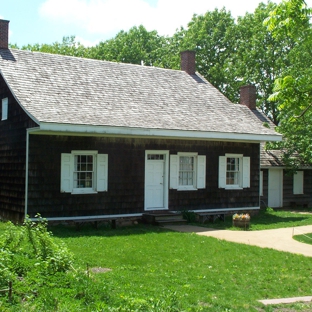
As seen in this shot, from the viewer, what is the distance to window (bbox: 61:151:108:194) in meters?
15.8

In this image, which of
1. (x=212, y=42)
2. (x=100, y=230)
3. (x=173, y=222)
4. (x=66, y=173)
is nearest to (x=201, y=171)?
(x=173, y=222)

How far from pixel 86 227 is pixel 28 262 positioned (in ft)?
26.4

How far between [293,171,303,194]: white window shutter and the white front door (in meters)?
1.03

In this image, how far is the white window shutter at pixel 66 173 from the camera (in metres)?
15.7

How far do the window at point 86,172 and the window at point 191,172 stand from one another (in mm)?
3137

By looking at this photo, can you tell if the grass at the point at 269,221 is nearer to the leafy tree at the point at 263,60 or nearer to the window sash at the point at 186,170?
the window sash at the point at 186,170

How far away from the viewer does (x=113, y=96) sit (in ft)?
60.2

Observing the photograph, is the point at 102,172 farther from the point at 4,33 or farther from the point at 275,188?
the point at 275,188

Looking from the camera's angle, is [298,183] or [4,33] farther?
[298,183]

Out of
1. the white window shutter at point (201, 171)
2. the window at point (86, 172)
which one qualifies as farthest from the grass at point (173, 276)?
the white window shutter at point (201, 171)

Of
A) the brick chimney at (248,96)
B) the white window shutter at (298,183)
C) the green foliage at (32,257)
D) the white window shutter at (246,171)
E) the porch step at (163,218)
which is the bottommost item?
the porch step at (163,218)

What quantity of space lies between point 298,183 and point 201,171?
9455 millimetres

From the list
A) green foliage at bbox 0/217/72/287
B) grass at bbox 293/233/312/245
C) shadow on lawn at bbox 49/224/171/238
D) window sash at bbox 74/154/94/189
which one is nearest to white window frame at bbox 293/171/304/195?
grass at bbox 293/233/312/245

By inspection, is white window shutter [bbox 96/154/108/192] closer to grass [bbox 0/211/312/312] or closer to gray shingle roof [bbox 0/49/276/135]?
gray shingle roof [bbox 0/49/276/135]
